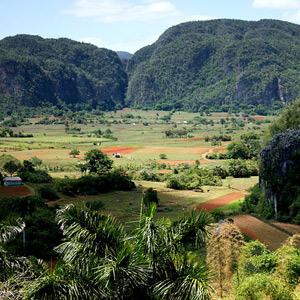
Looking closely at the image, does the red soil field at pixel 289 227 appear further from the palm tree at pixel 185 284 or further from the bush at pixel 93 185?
the bush at pixel 93 185

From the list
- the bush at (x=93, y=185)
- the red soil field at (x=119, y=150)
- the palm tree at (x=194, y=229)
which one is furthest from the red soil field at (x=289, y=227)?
the red soil field at (x=119, y=150)

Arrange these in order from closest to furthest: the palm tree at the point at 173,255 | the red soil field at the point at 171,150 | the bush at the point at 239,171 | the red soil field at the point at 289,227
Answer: the palm tree at the point at 173,255 < the red soil field at the point at 289,227 < the bush at the point at 239,171 < the red soil field at the point at 171,150

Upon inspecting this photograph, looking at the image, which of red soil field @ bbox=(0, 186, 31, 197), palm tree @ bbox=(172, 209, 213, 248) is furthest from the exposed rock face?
palm tree @ bbox=(172, 209, 213, 248)

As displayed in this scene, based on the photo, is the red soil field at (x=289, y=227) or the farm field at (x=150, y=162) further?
the farm field at (x=150, y=162)

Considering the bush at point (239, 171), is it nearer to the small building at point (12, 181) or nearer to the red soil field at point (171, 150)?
the red soil field at point (171, 150)

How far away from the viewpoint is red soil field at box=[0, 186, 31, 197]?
134 feet

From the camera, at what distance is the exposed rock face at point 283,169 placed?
31.0m

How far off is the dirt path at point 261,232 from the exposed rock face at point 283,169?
2.69 m

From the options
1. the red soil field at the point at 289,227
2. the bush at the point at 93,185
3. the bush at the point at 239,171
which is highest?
the red soil field at the point at 289,227

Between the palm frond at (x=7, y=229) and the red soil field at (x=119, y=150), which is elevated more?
the palm frond at (x=7, y=229)

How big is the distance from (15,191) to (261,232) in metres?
25.3

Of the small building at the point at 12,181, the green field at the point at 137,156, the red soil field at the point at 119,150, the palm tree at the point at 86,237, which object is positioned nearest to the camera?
the palm tree at the point at 86,237

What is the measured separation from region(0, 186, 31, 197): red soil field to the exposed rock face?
22.5 meters

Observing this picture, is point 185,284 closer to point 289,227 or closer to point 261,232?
point 261,232
